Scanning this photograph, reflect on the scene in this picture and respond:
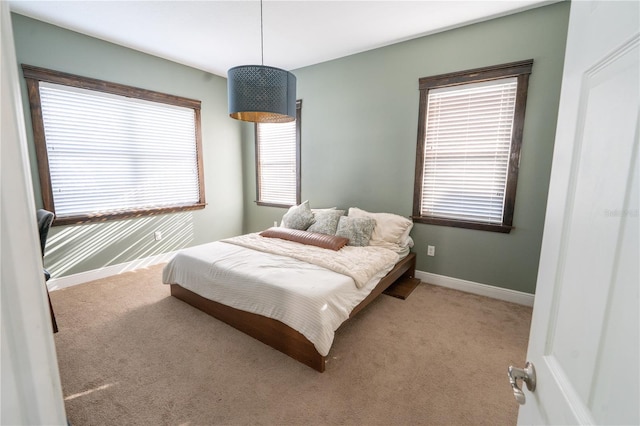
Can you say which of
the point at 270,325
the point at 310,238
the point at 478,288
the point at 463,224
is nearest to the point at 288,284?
the point at 270,325

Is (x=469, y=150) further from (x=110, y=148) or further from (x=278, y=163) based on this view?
(x=110, y=148)

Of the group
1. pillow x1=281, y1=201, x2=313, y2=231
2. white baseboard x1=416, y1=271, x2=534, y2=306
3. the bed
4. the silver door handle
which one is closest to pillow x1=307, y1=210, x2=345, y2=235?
pillow x1=281, y1=201, x2=313, y2=231

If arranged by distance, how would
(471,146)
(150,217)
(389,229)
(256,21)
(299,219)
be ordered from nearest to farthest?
(256,21) → (471,146) → (389,229) → (299,219) → (150,217)

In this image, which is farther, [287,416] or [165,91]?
[165,91]

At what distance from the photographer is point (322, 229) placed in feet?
10.7

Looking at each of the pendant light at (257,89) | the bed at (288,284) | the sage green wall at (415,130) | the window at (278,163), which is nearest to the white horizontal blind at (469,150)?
the sage green wall at (415,130)

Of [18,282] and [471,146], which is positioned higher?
[471,146]

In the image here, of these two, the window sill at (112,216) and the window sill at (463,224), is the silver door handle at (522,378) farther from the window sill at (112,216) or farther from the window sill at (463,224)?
the window sill at (112,216)

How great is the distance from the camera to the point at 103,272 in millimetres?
3348

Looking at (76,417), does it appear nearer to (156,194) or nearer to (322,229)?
(322,229)

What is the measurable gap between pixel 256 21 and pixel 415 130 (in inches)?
79.4

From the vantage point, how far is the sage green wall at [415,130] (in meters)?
2.55

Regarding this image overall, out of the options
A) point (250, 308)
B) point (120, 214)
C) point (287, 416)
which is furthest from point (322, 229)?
point (120, 214)

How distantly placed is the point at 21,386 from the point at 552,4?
3793 millimetres
